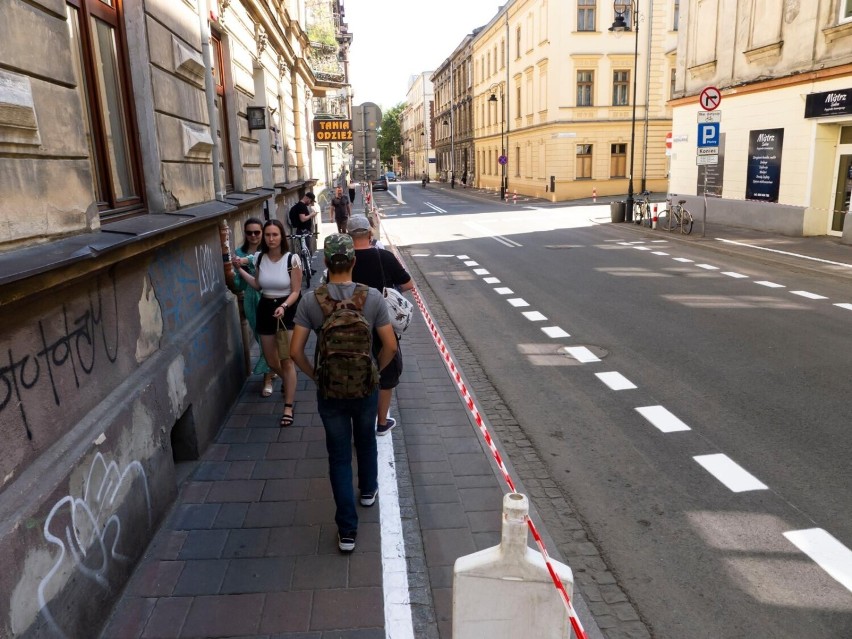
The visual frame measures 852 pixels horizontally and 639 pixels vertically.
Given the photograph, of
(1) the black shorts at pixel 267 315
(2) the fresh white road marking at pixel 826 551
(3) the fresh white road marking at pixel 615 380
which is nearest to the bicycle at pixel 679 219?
(3) the fresh white road marking at pixel 615 380

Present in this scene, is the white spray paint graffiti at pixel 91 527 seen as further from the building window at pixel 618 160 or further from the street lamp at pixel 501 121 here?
the street lamp at pixel 501 121

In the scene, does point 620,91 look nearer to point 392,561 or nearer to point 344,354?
point 344,354

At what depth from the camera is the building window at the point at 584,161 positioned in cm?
3916

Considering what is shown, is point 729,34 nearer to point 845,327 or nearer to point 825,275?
point 825,275

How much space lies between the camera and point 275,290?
6172 mm

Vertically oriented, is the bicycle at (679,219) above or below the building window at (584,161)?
below

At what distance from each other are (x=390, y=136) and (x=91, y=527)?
13686 cm

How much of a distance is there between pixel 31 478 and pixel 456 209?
34.2 meters

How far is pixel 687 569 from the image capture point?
3883mm

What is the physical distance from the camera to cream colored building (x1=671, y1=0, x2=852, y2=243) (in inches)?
658

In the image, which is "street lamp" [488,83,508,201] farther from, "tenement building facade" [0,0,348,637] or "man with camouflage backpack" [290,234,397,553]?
"man with camouflage backpack" [290,234,397,553]

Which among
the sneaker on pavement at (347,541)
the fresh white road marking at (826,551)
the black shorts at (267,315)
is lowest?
the fresh white road marking at (826,551)

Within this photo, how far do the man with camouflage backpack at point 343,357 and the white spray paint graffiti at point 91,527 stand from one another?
1185 millimetres

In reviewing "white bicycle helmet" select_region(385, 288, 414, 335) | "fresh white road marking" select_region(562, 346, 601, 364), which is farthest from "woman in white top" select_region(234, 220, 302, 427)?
"fresh white road marking" select_region(562, 346, 601, 364)
